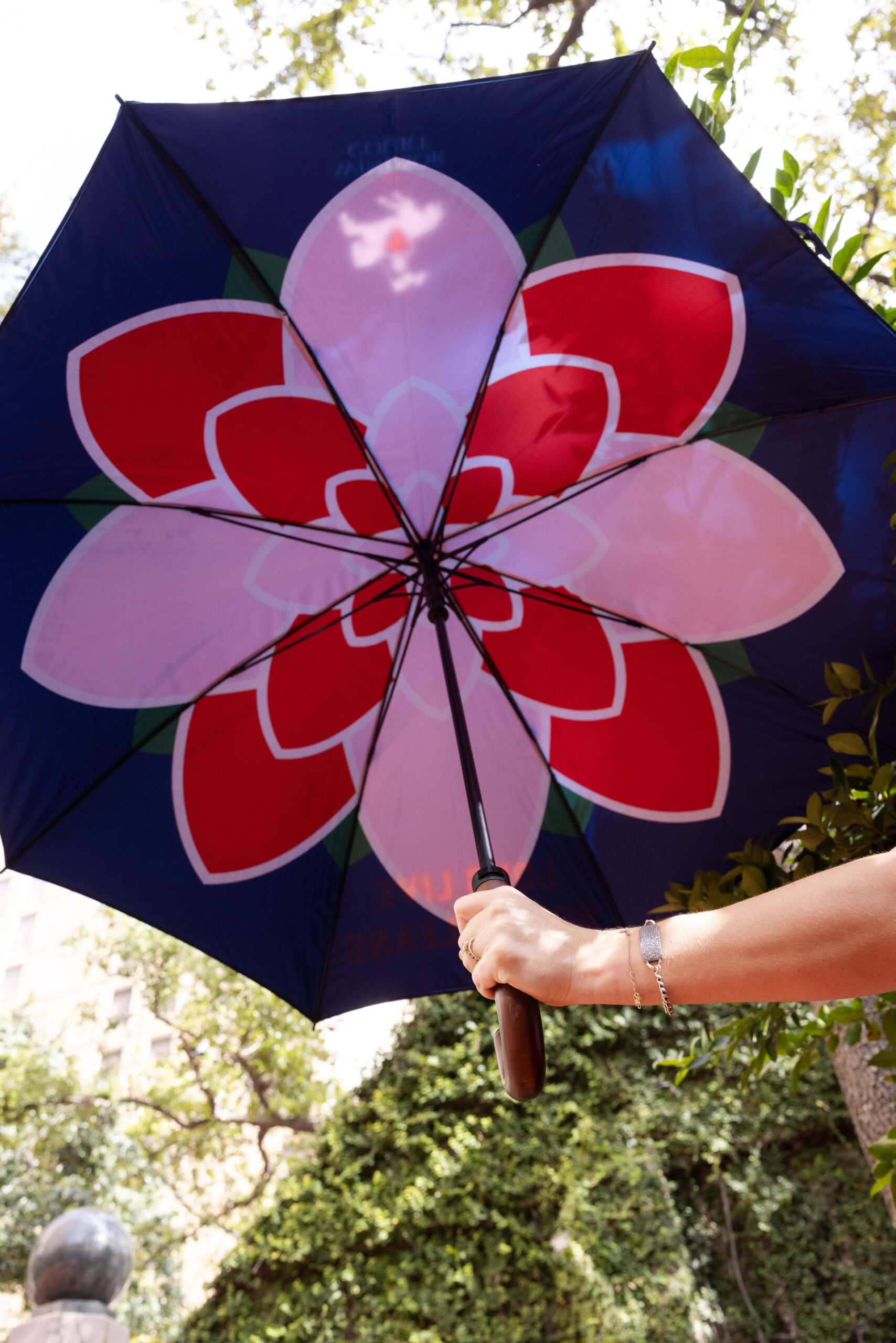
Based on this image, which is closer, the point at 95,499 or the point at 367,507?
the point at 95,499

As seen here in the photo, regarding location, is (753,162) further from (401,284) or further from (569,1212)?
(569,1212)

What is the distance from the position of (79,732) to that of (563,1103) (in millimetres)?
4854

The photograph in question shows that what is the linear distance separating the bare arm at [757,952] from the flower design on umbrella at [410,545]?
150 cm

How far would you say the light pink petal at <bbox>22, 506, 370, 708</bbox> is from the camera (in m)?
2.23

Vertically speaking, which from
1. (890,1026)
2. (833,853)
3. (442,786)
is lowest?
(890,1026)

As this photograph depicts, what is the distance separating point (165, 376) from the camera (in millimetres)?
2025

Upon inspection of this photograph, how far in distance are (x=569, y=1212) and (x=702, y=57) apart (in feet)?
19.8

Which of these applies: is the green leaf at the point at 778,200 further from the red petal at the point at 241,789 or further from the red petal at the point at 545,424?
the red petal at the point at 241,789

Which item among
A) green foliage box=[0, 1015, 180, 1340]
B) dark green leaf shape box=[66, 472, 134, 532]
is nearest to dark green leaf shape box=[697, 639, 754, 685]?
dark green leaf shape box=[66, 472, 134, 532]

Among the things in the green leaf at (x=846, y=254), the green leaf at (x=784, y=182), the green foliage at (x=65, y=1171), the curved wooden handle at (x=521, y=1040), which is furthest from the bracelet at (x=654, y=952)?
the green foliage at (x=65, y=1171)

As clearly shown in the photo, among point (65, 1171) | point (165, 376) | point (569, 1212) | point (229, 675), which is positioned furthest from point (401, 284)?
point (65, 1171)

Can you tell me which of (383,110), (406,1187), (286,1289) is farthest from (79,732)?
(286,1289)

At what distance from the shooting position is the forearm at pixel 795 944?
769 mm

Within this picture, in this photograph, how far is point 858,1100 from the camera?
11.8ft
